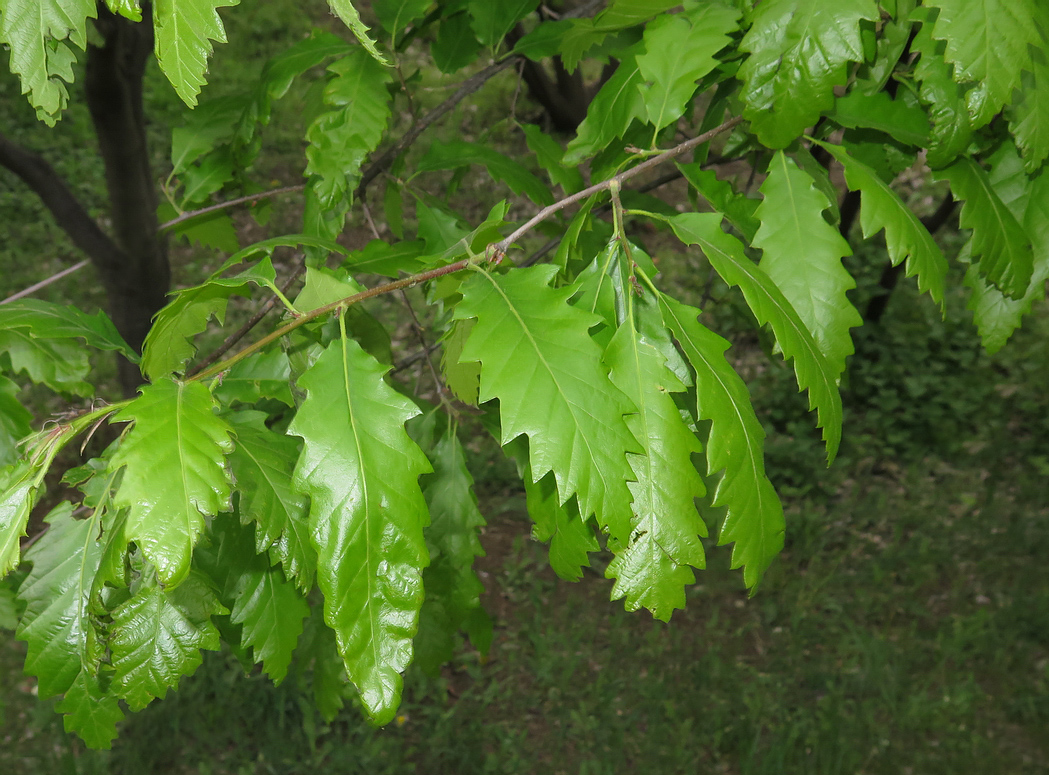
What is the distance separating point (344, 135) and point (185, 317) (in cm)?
51

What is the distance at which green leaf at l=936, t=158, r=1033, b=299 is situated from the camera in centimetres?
124

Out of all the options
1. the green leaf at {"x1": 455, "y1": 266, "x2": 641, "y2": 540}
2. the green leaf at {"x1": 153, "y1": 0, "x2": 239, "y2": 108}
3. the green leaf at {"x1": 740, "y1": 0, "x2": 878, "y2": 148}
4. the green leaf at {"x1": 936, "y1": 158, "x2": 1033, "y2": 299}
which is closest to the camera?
the green leaf at {"x1": 153, "y1": 0, "x2": 239, "y2": 108}

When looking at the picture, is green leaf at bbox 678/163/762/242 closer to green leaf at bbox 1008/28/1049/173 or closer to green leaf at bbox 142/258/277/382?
green leaf at bbox 1008/28/1049/173

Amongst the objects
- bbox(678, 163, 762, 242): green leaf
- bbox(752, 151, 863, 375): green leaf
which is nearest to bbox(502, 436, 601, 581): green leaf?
bbox(752, 151, 863, 375): green leaf

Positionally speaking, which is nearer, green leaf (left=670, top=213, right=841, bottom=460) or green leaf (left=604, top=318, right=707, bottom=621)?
green leaf (left=604, top=318, right=707, bottom=621)

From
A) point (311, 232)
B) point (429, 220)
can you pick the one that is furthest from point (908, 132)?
point (311, 232)

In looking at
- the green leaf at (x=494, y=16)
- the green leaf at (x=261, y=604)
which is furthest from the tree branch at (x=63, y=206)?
the green leaf at (x=261, y=604)

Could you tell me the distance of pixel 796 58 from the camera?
1.13 metres

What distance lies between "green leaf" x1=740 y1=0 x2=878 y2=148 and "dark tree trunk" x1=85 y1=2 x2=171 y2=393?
1.79 metres

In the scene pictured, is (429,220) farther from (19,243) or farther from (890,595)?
(19,243)

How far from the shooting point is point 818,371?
40.9 inches

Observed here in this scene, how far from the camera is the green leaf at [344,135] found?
156 centimetres

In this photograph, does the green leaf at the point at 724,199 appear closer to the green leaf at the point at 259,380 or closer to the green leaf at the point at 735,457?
the green leaf at the point at 735,457

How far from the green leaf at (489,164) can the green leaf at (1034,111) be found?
0.83 m
